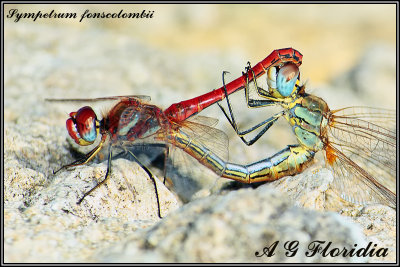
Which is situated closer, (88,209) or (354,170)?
(88,209)

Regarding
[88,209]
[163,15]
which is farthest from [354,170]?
[163,15]

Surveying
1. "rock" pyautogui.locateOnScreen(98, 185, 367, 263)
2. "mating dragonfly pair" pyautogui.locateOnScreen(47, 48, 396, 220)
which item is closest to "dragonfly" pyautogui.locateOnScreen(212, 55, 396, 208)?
"mating dragonfly pair" pyautogui.locateOnScreen(47, 48, 396, 220)

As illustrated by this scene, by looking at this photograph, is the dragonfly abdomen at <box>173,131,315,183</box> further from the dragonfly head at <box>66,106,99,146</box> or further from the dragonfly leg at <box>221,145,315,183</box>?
the dragonfly head at <box>66,106,99,146</box>

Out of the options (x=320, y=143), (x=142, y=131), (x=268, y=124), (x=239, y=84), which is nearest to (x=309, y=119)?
(x=320, y=143)

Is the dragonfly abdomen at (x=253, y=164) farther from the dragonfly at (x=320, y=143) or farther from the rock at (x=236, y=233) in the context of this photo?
the rock at (x=236, y=233)

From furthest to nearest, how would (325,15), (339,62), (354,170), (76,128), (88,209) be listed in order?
(325,15) < (339,62) < (354,170) < (76,128) < (88,209)

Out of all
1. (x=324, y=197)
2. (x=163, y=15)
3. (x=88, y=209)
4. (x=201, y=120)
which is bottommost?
(x=324, y=197)

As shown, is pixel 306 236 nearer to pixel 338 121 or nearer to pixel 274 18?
pixel 338 121
